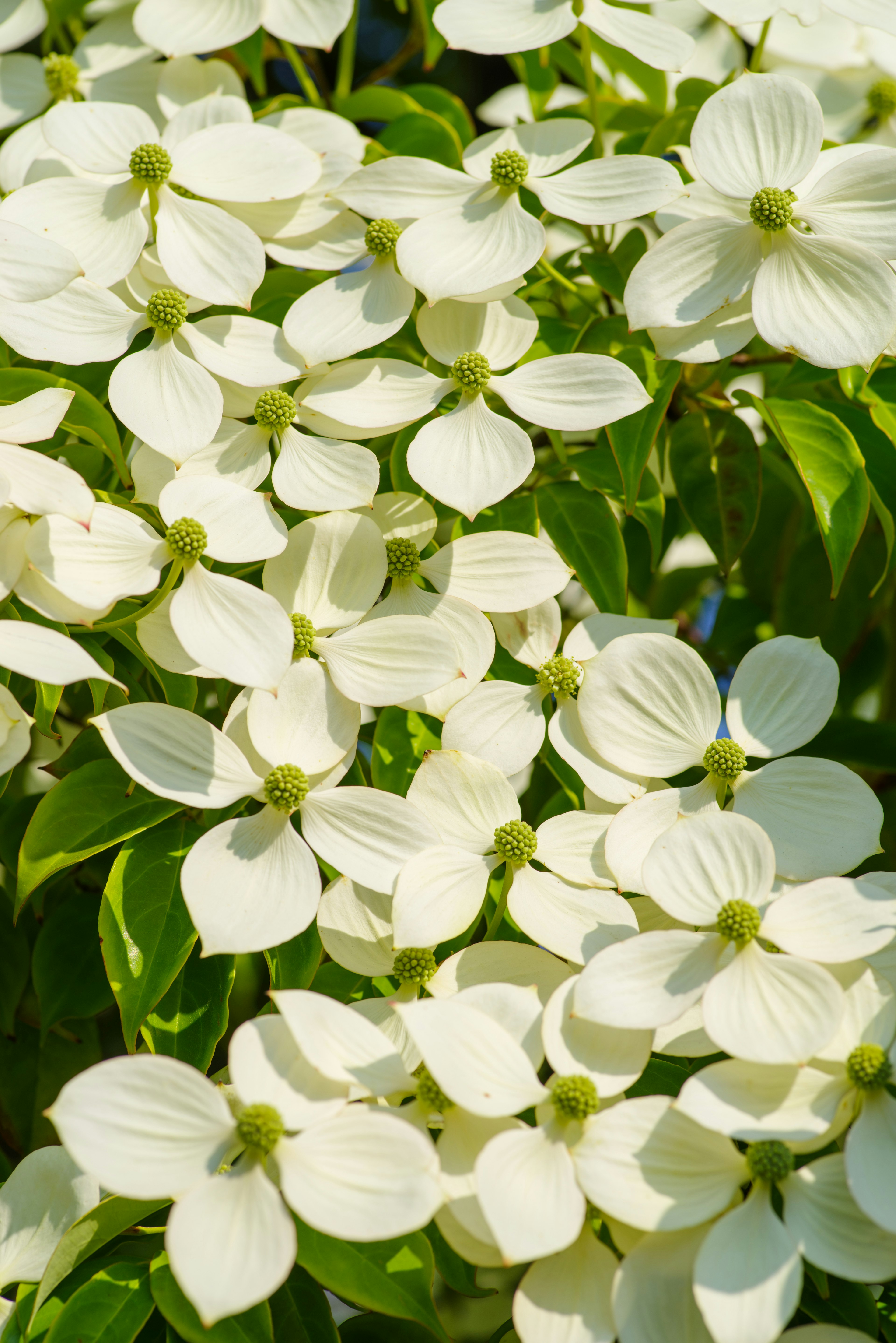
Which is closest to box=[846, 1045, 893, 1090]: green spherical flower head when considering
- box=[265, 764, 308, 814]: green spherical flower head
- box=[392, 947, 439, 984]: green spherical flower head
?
box=[392, 947, 439, 984]: green spherical flower head

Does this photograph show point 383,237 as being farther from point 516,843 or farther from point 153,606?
point 516,843

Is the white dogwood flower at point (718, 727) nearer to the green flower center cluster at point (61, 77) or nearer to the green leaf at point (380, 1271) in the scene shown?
the green leaf at point (380, 1271)

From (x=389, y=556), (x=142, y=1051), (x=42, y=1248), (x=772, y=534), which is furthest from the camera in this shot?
(x=772, y=534)

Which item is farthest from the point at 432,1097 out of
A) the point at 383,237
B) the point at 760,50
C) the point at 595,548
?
the point at 760,50

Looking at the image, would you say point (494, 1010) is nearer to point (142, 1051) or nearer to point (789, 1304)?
point (789, 1304)

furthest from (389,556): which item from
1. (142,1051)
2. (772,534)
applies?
(772,534)

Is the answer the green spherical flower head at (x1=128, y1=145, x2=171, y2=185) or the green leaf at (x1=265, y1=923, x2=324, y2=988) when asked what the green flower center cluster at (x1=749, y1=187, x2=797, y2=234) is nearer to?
the green spherical flower head at (x1=128, y1=145, x2=171, y2=185)
